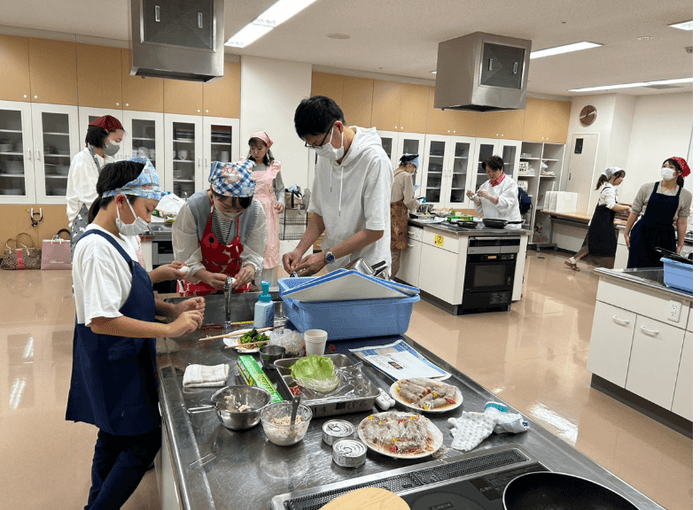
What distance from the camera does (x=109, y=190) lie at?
166 cm

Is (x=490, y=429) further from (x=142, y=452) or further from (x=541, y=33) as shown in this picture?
(x=541, y=33)

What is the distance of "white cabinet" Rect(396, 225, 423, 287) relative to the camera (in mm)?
5668

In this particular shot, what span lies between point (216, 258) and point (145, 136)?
471 centimetres

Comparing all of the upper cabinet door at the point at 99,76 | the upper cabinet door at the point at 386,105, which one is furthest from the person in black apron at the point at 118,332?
the upper cabinet door at the point at 386,105

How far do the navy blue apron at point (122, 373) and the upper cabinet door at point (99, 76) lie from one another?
5.37 meters

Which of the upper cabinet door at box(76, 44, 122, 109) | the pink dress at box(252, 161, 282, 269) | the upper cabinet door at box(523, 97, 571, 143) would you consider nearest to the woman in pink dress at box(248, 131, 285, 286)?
the pink dress at box(252, 161, 282, 269)

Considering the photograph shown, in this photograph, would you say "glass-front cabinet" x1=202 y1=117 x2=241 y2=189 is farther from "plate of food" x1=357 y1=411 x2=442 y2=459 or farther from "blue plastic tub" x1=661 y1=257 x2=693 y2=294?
"plate of food" x1=357 y1=411 x2=442 y2=459

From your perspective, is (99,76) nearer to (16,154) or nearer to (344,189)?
(16,154)

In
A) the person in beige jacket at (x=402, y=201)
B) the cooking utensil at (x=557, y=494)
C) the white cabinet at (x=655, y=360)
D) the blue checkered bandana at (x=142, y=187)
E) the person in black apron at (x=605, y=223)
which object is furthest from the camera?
the person in black apron at (x=605, y=223)

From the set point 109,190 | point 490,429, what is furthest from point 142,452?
point 490,429

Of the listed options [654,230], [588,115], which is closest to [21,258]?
[654,230]

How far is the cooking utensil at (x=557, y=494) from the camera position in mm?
956

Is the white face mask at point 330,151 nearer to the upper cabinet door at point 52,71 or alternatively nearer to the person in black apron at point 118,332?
the person in black apron at point 118,332

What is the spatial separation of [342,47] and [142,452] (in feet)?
17.4
